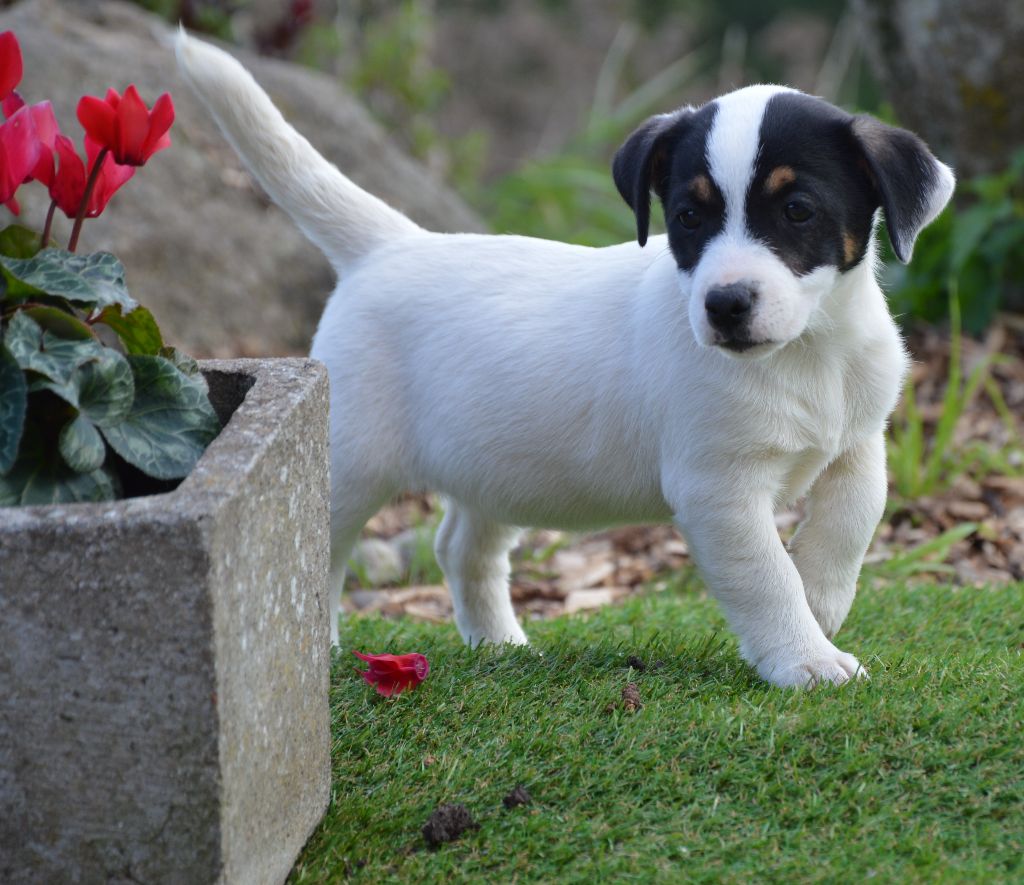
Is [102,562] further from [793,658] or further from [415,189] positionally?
[415,189]

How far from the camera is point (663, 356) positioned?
311 cm

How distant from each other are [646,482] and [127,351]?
133cm

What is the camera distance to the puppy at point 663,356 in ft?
9.18

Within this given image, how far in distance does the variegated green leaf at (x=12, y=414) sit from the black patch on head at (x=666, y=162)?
143 cm

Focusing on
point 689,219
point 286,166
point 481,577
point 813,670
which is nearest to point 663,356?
point 689,219

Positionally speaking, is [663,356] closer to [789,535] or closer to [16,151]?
[16,151]

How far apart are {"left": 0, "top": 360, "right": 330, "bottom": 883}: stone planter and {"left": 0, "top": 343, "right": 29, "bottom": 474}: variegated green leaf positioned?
20cm

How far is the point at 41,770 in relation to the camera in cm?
203

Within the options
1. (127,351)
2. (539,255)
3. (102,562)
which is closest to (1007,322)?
(539,255)

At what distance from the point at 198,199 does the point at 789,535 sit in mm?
3548

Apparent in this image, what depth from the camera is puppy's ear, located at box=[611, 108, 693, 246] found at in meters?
3.05

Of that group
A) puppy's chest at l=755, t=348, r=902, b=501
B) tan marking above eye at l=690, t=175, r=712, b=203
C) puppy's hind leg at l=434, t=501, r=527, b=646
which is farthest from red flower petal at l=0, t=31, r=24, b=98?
puppy's hind leg at l=434, t=501, r=527, b=646

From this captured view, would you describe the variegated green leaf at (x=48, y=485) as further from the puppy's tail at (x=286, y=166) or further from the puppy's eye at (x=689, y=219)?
the puppy's tail at (x=286, y=166)

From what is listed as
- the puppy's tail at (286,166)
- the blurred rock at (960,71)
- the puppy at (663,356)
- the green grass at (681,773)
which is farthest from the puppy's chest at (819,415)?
the blurred rock at (960,71)
